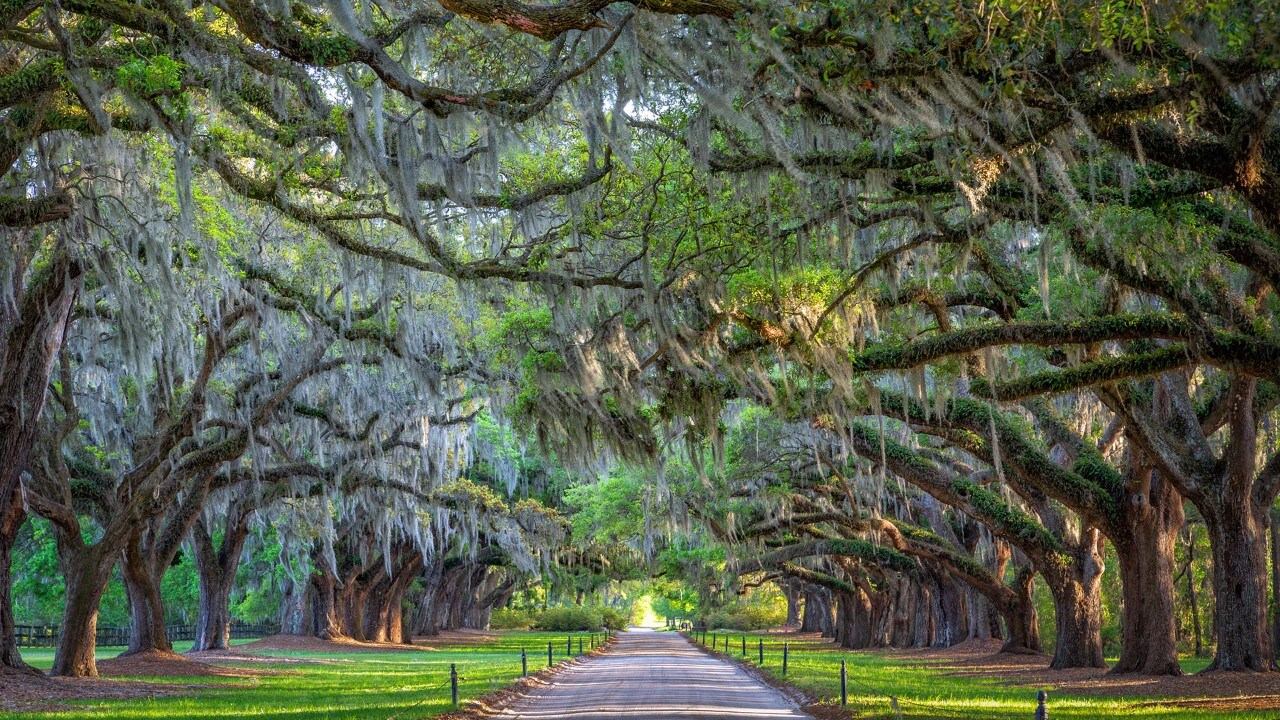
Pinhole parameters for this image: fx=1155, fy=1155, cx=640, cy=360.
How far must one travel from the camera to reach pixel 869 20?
747cm

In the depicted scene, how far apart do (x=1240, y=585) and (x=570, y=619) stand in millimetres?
62701

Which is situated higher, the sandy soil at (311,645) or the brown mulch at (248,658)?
the brown mulch at (248,658)

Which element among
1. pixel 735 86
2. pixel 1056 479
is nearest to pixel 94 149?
pixel 735 86

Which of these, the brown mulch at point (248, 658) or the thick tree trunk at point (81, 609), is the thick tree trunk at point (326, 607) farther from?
the thick tree trunk at point (81, 609)

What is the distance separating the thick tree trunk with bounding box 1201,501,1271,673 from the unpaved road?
20.8ft

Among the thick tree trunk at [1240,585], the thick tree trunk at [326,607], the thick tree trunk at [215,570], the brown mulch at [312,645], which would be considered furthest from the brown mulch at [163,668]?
the thick tree trunk at [326,607]

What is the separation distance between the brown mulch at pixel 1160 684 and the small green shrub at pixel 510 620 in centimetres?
6570

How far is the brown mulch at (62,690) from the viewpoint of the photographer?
44.2ft

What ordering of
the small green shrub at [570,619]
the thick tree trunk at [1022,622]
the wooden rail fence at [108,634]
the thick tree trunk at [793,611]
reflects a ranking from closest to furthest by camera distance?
the thick tree trunk at [1022,622] < the wooden rail fence at [108,634] < the small green shrub at [570,619] < the thick tree trunk at [793,611]

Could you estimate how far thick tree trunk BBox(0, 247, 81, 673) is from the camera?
1345cm

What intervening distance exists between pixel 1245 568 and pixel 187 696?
48.7 ft

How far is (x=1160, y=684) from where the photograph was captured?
16.0 meters

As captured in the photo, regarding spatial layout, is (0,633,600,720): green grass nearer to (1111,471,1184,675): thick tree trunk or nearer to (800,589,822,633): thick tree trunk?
(1111,471,1184,675): thick tree trunk

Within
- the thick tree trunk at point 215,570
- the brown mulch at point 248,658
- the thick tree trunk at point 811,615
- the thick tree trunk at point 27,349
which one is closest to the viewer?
the thick tree trunk at point 27,349
